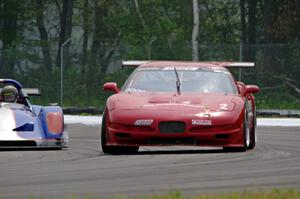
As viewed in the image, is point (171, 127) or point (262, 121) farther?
point (262, 121)

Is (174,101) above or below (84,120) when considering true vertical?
above

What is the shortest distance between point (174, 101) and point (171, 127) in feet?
2.17

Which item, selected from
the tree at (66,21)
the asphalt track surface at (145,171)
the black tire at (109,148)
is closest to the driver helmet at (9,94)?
the asphalt track surface at (145,171)

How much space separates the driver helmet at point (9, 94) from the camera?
725 inches

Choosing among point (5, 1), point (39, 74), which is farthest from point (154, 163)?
point (5, 1)

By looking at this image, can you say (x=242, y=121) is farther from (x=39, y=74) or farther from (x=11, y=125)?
(x=39, y=74)

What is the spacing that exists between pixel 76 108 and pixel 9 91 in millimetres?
15395

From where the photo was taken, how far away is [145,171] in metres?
13.1

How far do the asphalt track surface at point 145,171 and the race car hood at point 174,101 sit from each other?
602mm

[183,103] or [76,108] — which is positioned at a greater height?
[183,103]

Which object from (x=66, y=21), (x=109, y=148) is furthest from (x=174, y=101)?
(x=66, y=21)

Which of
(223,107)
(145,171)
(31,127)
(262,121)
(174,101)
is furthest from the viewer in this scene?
(262,121)

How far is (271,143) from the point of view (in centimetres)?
1909

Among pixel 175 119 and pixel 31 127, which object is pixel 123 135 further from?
pixel 31 127
